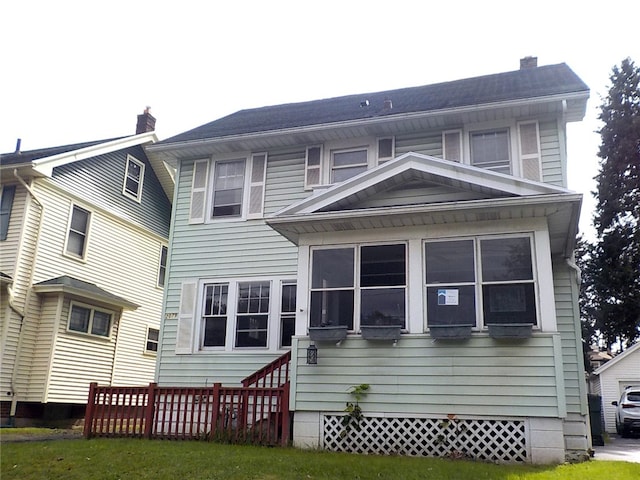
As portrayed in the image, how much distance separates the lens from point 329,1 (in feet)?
27.9

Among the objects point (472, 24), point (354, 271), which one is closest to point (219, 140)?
point (354, 271)

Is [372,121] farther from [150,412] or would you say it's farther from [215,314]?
[150,412]

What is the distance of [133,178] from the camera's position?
1966cm

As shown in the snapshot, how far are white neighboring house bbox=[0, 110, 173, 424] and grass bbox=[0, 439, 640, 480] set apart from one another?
272 inches

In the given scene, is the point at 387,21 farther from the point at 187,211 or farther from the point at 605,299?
the point at 605,299

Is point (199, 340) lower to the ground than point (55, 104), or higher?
lower

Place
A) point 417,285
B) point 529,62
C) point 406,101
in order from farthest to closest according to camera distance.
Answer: point 529,62 < point 406,101 < point 417,285

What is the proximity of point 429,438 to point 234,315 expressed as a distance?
18.0 ft

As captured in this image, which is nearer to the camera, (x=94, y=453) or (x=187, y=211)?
(x=94, y=453)

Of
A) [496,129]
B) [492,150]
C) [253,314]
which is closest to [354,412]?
[253,314]

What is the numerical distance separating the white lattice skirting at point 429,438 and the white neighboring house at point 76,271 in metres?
9.76

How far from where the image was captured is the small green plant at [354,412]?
352 inches

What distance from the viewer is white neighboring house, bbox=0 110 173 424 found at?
49.4 feet

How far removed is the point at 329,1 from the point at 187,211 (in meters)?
6.99
